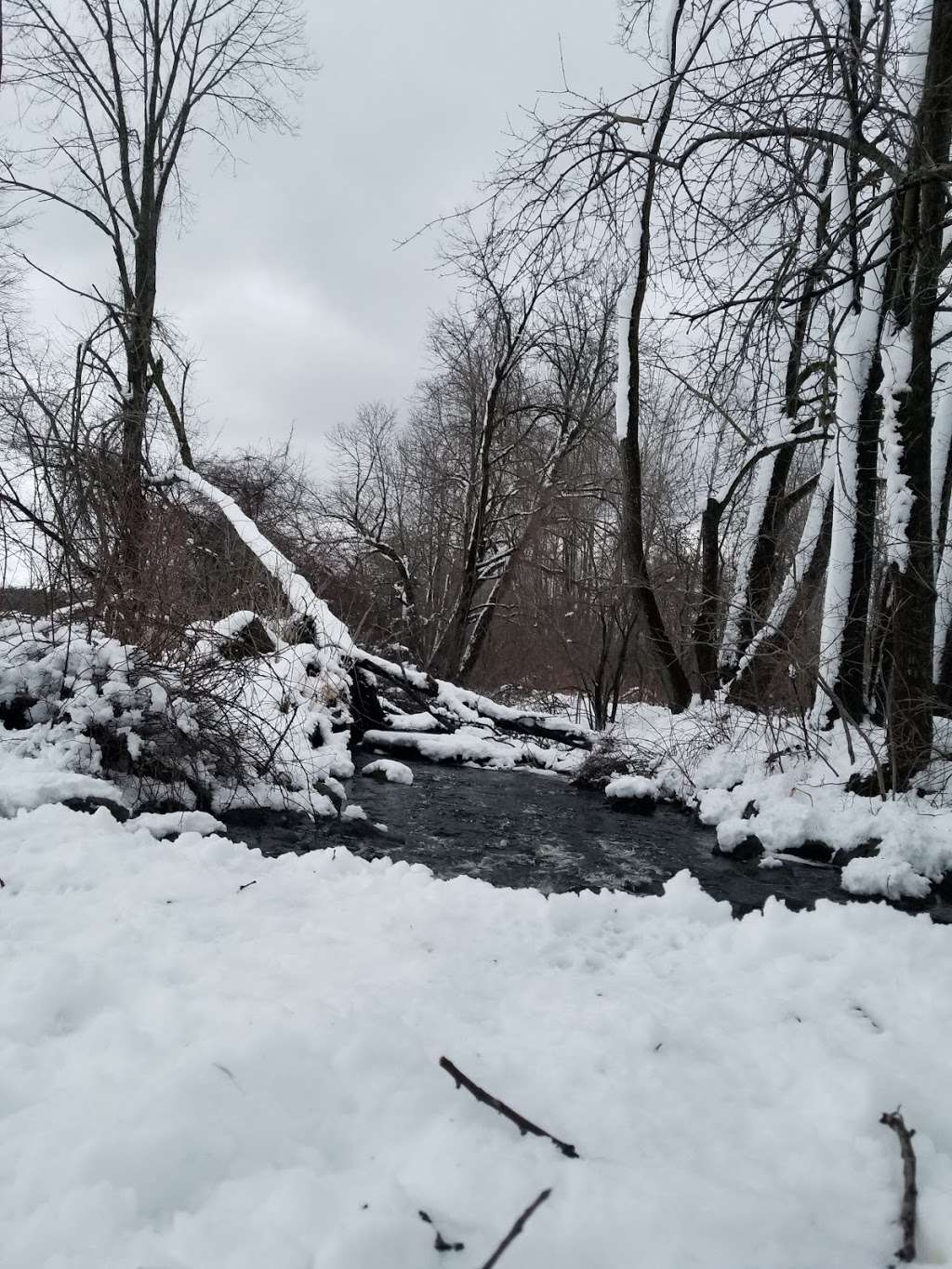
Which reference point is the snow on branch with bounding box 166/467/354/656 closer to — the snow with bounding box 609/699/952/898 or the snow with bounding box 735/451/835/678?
the snow with bounding box 609/699/952/898

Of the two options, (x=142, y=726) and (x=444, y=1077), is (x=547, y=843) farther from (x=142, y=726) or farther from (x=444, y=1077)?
(x=444, y=1077)

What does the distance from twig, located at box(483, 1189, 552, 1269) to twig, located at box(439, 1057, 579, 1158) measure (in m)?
0.14

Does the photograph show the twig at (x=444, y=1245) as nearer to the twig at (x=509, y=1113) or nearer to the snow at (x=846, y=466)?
the twig at (x=509, y=1113)

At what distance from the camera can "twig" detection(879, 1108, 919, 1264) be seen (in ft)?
4.92

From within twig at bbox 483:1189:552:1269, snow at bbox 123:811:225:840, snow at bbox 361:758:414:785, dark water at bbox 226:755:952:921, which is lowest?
dark water at bbox 226:755:952:921

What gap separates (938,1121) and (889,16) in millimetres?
5393

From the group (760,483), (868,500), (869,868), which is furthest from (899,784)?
(760,483)

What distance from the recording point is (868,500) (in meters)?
6.45

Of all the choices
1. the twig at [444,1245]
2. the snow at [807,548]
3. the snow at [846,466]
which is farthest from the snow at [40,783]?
the snow at [807,548]

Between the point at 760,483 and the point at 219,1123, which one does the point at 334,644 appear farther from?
the point at 219,1123

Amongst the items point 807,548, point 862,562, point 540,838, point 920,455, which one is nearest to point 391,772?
point 540,838

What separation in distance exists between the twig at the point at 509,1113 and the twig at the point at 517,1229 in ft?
0.48

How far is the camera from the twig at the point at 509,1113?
5.55 feet

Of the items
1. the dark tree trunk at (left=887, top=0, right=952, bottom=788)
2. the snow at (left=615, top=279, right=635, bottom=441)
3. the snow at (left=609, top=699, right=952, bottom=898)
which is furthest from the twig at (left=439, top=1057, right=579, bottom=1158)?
the snow at (left=615, top=279, right=635, bottom=441)
